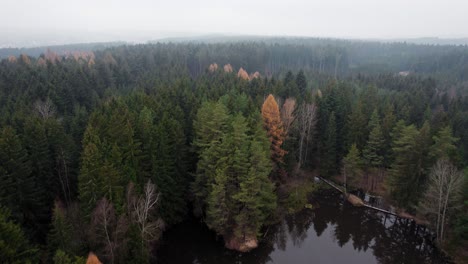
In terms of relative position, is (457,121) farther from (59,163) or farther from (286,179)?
(59,163)

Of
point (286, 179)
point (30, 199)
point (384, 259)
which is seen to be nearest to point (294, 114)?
point (286, 179)

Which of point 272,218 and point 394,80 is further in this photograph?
point 394,80

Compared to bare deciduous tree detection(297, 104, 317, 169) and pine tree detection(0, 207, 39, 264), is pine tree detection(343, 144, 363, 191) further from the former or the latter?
pine tree detection(0, 207, 39, 264)

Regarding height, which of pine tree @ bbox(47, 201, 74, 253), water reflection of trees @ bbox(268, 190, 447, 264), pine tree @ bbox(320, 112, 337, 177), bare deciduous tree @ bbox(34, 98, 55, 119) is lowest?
water reflection of trees @ bbox(268, 190, 447, 264)

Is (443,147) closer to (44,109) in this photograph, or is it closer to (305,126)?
(305,126)

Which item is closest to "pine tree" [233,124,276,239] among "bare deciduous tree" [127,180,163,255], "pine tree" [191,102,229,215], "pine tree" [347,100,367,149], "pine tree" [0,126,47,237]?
"pine tree" [191,102,229,215]
